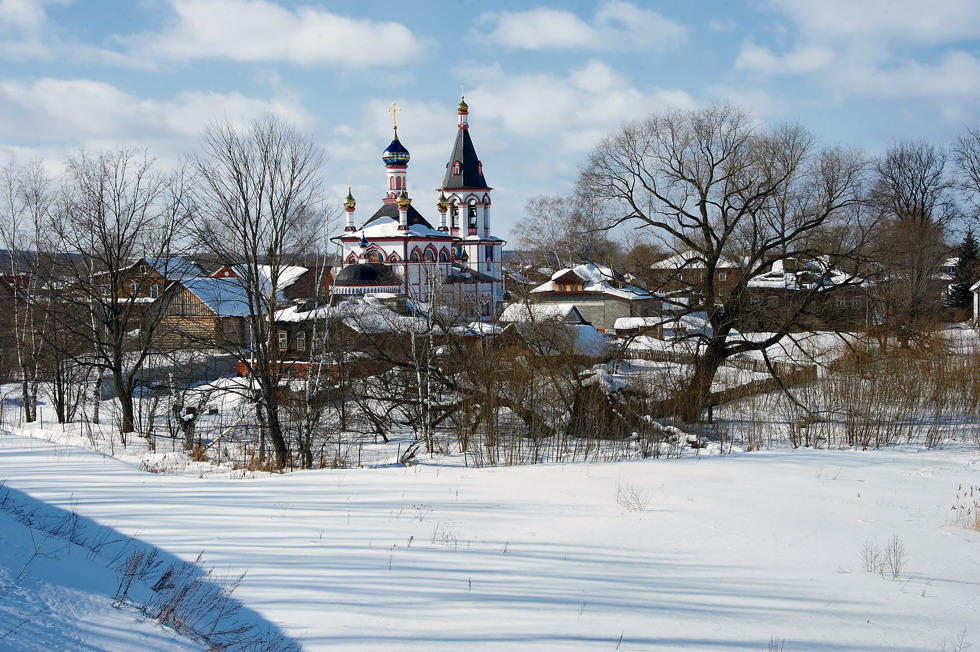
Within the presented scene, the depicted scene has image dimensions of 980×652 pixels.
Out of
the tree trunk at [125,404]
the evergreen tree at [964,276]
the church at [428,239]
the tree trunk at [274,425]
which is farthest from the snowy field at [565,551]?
the evergreen tree at [964,276]

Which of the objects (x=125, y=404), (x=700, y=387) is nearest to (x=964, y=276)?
(x=700, y=387)

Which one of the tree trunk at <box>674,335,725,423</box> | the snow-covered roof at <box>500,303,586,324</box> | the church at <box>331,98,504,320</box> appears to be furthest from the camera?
the church at <box>331,98,504,320</box>

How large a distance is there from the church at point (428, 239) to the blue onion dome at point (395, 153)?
0.08 meters

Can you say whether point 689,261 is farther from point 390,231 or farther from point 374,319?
point 390,231

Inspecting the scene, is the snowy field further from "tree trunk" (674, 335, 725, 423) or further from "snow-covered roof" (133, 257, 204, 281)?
"snow-covered roof" (133, 257, 204, 281)

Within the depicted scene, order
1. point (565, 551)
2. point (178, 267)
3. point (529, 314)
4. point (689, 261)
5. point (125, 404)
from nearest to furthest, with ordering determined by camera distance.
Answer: point (565, 551), point (689, 261), point (125, 404), point (178, 267), point (529, 314)

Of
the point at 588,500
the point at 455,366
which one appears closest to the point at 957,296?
the point at 455,366

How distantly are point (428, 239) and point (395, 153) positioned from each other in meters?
10.8

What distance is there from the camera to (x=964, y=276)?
164ft

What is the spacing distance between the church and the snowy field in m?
29.8

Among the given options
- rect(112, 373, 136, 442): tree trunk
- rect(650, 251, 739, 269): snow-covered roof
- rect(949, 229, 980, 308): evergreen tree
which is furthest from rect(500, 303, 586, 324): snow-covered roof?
rect(949, 229, 980, 308): evergreen tree

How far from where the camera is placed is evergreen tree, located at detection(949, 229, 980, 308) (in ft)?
166

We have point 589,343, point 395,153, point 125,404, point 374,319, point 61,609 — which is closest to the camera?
point 61,609

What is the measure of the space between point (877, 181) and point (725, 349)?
3194cm
